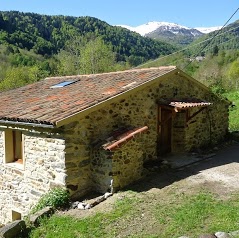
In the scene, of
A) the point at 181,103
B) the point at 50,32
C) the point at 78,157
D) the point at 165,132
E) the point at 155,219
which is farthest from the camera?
the point at 50,32

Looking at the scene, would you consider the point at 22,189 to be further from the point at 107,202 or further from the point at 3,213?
the point at 107,202

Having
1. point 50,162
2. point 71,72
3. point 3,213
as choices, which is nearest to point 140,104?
point 50,162

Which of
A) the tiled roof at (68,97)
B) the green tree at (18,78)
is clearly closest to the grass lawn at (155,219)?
the tiled roof at (68,97)

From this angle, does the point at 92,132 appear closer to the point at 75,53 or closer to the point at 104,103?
the point at 104,103

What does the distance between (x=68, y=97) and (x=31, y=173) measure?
2628 millimetres

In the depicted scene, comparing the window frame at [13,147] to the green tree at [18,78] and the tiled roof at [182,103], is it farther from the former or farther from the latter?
the green tree at [18,78]

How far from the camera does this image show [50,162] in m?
8.92

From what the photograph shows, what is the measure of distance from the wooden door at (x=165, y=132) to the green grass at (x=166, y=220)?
13.6ft

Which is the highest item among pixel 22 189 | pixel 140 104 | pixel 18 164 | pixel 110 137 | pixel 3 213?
pixel 140 104

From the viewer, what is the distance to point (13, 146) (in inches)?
417

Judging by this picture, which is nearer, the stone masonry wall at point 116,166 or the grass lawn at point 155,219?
the grass lawn at point 155,219

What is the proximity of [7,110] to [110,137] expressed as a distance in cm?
372

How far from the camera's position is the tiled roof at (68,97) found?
891cm

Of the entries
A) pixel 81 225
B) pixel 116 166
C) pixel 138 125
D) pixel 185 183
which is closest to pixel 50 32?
pixel 138 125
